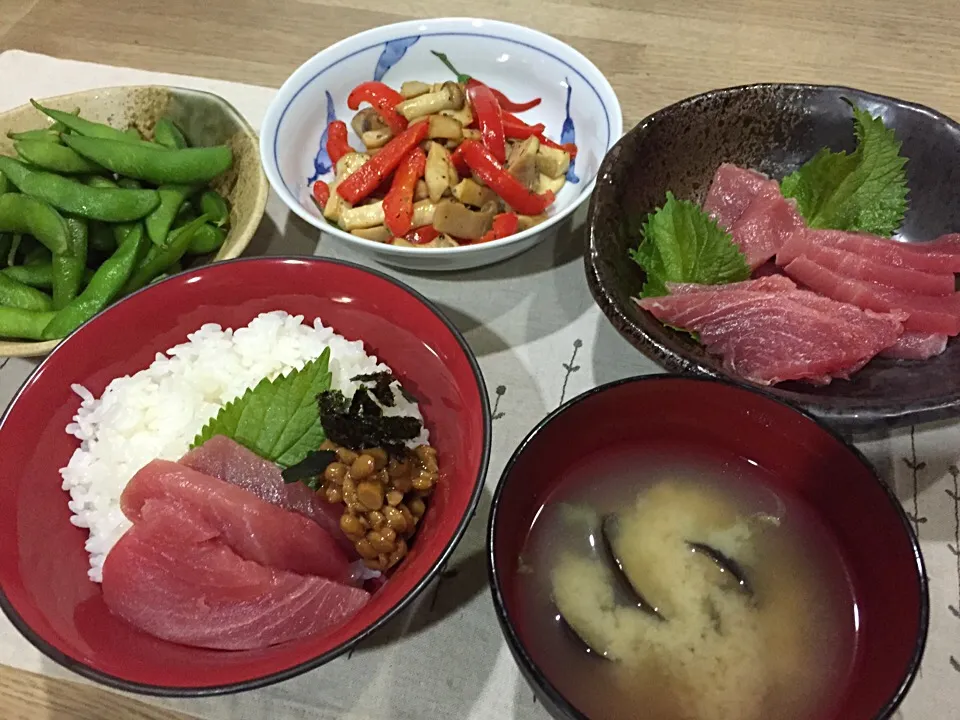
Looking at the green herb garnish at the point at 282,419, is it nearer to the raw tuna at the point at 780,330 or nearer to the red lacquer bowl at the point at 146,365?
the red lacquer bowl at the point at 146,365

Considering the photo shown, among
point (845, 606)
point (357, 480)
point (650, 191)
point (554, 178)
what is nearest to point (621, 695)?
point (845, 606)

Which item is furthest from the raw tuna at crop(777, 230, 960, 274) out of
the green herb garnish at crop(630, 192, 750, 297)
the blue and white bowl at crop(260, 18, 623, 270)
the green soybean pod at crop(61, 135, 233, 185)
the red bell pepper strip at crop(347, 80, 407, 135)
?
the green soybean pod at crop(61, 135, 233, 185)

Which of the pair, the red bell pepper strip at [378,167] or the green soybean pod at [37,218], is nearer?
the green soybean pod at [37,218]

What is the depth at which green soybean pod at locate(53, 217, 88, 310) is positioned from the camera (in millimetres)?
1600

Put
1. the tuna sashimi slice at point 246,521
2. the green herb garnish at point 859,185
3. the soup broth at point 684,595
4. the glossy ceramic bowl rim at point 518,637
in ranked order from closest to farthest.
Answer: the glossy ceramic bowl rim at point 518,637
the soup broth at point 684,595
the tuna sashimi slice at point 246,521
the green herb garnish at point 859,185

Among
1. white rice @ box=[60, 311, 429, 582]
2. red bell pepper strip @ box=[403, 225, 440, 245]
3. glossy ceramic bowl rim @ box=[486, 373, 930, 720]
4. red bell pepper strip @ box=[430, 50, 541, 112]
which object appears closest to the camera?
glossy ceramic bowl rim @ box=[486, 373, 930, 720]

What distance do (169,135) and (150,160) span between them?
0.15 meters

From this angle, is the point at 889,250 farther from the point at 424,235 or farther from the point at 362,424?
the point at 362,424

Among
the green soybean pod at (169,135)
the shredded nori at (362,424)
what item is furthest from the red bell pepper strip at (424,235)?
the green soybean pod at (169,135)

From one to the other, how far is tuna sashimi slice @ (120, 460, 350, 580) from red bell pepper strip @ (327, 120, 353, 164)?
39.9 inches

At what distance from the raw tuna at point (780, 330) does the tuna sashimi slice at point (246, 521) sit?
0.76 meters

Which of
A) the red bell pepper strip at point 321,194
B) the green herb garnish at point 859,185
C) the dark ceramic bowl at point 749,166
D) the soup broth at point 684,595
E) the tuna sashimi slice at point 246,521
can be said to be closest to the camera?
the soup broth at point 684,595

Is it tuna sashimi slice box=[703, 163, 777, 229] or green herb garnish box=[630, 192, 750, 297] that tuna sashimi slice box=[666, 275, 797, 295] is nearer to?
green herb garnish box=[630, 192, 750, 297]

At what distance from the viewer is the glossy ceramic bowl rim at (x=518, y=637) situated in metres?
0.82
